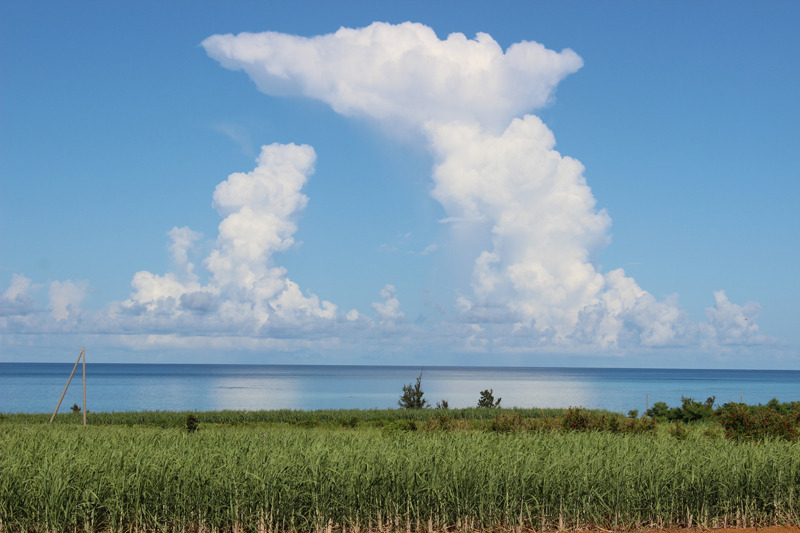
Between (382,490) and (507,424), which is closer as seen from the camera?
(382,490)

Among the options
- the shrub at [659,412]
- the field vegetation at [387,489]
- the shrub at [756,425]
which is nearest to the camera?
the field vegetation at [387,489]

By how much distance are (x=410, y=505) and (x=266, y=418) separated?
29.0m

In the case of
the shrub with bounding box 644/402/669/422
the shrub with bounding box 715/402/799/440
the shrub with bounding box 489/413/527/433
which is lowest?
the shrub with bounding box 644/402/669/422

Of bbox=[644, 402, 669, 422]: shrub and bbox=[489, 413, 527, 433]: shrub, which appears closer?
bbox=[489, 413, 527, 433]: shrub

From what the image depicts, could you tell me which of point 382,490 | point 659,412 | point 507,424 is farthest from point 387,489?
point 659,412

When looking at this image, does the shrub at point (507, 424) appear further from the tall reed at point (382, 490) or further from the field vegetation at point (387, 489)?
the tall reed at point (382, 490)

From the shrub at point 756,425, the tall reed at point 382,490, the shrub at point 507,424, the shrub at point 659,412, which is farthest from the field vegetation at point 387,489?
the shrub at point 659,412

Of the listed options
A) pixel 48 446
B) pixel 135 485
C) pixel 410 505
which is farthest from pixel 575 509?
pixel 48 446

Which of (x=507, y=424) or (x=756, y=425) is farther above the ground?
(x=756, y=425)

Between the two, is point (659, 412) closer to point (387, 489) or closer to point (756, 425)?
point (756, 425)

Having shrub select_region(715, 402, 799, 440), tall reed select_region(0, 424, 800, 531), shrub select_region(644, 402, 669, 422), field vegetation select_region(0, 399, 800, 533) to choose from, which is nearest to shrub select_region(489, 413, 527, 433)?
shrub select_region(715, 402, 799, 440)

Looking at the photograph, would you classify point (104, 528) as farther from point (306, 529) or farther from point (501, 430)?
point (501, 430)

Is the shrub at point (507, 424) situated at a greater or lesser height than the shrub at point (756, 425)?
lesser

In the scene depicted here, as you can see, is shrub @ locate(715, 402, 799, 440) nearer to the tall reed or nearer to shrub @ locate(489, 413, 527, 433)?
shrub @ locate(489, 413, 527, 433)
